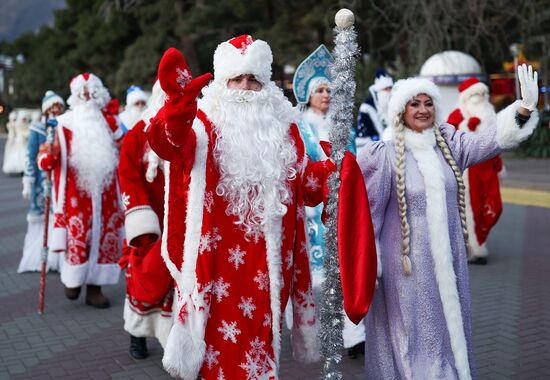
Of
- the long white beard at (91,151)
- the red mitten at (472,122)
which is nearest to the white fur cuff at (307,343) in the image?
the long white beard at (91,151)

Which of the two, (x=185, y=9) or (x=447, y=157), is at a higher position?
(x=185, y=9)

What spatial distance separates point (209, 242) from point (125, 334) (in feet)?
9.27

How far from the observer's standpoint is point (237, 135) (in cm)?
388

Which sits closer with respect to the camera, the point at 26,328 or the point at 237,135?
the point at 237,135

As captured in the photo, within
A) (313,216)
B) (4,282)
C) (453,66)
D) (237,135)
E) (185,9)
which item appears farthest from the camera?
(185,9)

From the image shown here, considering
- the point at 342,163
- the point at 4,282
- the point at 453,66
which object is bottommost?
the point at 4,282

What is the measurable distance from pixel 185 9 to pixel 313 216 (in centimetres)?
2527

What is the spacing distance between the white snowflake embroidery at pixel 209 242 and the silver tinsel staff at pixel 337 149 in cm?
61

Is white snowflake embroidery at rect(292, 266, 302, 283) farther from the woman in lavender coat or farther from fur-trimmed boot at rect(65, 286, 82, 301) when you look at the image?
fur-trimmed boot at rect(65, 286, 82, 301)

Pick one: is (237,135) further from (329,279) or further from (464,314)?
(464,314)

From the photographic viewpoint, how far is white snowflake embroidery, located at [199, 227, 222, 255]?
12.3ft

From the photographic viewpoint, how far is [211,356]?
3.77 m

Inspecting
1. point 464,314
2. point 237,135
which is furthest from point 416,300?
point 237,135

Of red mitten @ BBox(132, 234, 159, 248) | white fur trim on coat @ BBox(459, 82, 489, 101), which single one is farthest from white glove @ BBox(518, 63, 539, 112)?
white fur trim on coat @ BBox(459, 82, 489, 101)
